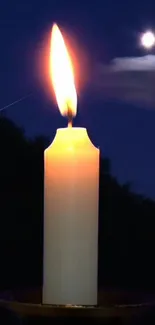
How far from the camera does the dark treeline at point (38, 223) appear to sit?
442 millimetres

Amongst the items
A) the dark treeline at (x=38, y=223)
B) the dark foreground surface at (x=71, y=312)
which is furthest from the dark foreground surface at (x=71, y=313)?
the dark treeline at (x=38, y=223)

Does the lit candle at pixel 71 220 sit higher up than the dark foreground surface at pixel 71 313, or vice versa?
the lit candle at pixel 71 220

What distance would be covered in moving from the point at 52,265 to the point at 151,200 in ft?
0.69

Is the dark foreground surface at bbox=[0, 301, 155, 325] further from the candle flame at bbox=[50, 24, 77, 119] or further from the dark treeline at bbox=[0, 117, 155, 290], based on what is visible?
the dark treeline at bbox=[0, 117, 155, 290]

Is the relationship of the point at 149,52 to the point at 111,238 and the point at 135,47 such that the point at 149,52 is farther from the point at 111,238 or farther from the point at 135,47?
the point at 111,238

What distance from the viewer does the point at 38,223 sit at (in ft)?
1.48

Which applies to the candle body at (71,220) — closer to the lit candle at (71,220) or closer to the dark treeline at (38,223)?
the lit candle at (71,220)

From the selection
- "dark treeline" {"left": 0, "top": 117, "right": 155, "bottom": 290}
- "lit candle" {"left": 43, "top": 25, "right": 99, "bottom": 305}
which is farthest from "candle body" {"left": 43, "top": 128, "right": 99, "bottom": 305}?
"dark treeline" {"left": 0, "top": 117, "right": 155, "bottom": 290}

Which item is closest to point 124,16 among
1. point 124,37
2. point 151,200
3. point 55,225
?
point 124,37

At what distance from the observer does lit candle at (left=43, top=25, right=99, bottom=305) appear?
24 centimetres

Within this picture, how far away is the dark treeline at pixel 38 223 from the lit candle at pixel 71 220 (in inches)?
7.6

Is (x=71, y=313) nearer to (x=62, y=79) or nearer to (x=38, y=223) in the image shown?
(x=62, y=79)

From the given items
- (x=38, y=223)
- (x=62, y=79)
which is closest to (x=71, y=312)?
(x=62, y=79)

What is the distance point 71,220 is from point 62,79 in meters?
0.07
